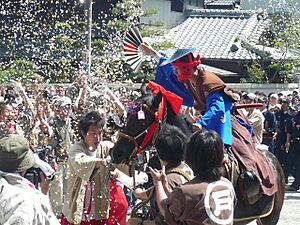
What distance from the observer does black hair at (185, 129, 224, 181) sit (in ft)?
15.1

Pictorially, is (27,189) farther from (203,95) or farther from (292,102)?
(292,102)

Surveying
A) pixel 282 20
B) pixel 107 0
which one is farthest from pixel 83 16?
pixel 282 20

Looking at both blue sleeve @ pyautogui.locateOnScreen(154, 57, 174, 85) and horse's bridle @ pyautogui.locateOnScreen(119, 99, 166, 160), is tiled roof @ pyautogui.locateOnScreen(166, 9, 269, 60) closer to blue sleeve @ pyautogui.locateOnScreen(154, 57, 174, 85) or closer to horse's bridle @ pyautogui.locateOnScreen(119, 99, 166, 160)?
blue sleeve @ pyautogui.locateOnScreen(154, 57, 174, 85)

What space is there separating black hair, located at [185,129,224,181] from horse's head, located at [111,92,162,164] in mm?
1544

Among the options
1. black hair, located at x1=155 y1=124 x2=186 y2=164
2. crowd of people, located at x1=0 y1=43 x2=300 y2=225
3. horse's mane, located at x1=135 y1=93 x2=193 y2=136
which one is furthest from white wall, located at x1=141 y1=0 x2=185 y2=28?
black hair, located at x1=155 y1=124 x2=186 y2=164

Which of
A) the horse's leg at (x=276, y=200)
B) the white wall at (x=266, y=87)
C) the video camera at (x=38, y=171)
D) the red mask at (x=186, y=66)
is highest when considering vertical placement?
the red mask at (x=186, y=66)

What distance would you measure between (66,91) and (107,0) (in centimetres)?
1038

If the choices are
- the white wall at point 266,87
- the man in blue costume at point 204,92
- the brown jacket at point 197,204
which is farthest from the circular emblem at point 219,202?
the white wall at point 266,87

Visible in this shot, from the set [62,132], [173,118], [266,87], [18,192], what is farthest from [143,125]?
[266,87]

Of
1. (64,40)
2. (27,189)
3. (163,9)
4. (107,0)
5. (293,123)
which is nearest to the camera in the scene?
(27,189)

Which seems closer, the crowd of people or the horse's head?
the crowd of people

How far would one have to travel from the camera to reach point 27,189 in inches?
174

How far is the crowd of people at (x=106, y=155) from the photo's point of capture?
4504mm

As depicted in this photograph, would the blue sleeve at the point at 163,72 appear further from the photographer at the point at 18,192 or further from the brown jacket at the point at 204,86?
the photographer at the point at 18,192
